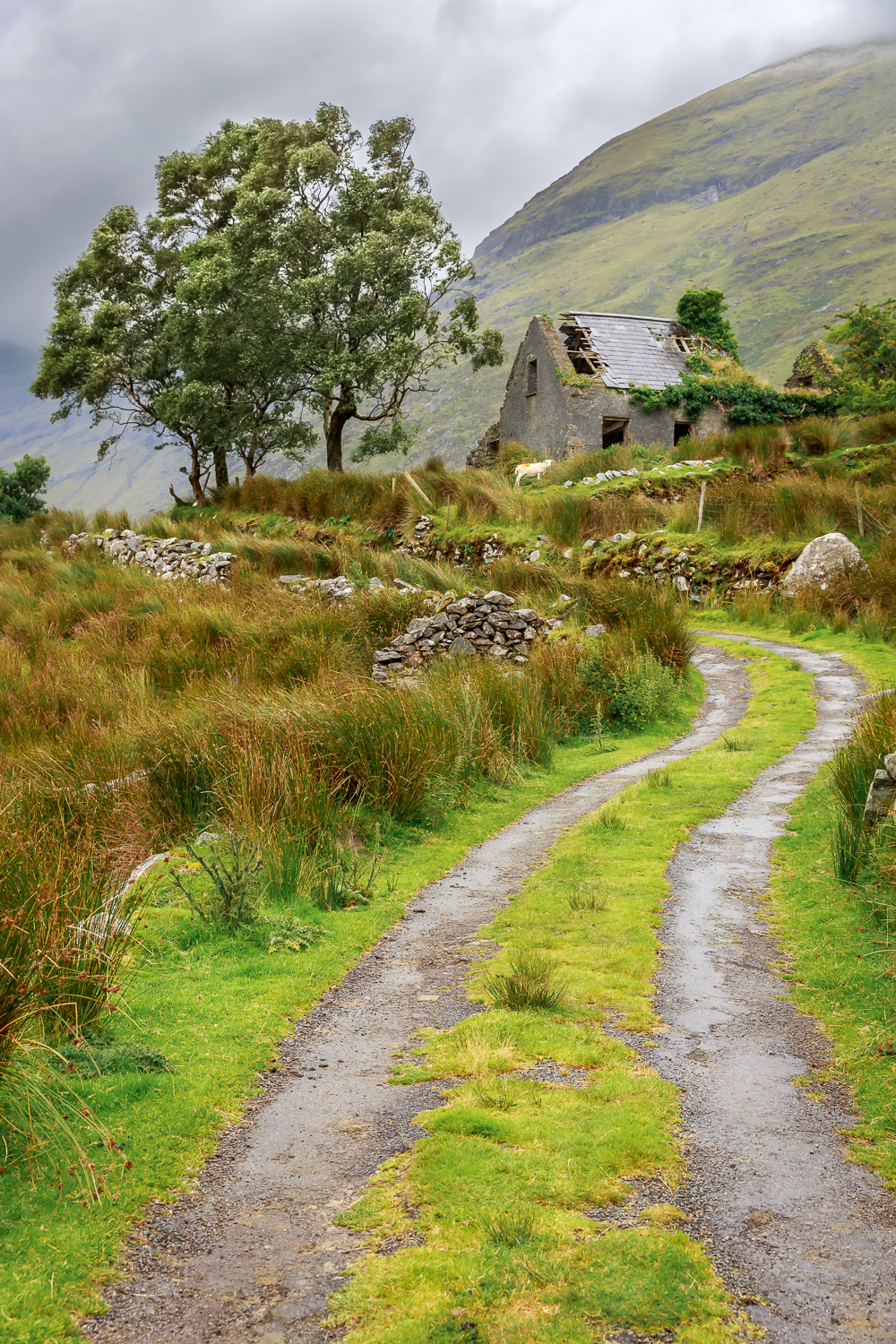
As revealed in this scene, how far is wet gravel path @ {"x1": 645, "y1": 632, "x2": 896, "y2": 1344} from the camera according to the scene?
3.20 meters

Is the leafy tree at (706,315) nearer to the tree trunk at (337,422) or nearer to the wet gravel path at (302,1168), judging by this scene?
the tree trunk at (337,422)

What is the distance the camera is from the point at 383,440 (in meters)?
36.2

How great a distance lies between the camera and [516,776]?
1141cm

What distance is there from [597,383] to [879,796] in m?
33.5

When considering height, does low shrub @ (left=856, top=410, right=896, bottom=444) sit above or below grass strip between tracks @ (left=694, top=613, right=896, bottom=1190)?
above

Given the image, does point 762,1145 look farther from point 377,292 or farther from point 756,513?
point 377,292

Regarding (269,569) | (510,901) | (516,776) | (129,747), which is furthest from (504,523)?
(510,901)

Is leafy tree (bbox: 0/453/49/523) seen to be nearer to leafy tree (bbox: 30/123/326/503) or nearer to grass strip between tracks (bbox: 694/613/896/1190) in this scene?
leafy tree (bbox: 30/123/326/503)

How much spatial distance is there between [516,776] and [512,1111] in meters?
7.09

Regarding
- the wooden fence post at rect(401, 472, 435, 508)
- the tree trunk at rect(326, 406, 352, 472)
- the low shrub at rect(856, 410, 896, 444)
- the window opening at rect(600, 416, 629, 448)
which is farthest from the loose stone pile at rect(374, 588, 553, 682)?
the window opening at rect(600, 416, 629, 448)

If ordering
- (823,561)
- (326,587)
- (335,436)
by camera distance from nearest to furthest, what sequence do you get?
(326,587) < (823,561) < (335,436)

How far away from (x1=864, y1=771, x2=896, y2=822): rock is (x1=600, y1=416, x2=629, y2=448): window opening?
32.8m

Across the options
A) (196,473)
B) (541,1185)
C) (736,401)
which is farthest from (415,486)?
(541,1185)

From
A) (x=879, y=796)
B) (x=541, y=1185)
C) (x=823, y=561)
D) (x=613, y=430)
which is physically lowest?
(x=541, y=1185)
